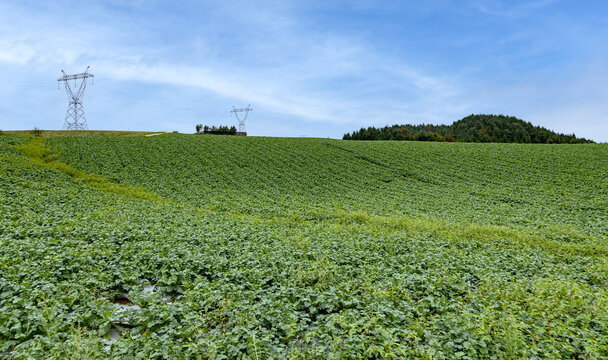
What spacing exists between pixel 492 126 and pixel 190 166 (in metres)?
114

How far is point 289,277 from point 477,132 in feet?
378

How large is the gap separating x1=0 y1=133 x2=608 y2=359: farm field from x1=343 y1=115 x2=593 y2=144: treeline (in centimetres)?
5908

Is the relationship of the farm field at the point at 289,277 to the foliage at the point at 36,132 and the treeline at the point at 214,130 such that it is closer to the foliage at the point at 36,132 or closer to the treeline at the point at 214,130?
the foliage at the point at 36,132

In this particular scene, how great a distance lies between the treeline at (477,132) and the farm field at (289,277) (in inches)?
2326

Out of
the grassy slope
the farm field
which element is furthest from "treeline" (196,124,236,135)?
the farm field

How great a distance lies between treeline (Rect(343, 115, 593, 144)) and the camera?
270 feet

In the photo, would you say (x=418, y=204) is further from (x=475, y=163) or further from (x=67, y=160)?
(x=67, y=160)

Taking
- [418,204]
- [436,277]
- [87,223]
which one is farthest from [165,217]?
[418,204]

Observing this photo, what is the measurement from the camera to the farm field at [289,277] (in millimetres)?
5461

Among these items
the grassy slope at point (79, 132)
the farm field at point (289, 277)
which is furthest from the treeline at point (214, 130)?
the farm field at point (289, 277)

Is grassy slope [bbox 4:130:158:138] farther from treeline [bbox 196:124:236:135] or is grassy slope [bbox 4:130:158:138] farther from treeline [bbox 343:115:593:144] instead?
treeline [bbox 343:115:593:144]

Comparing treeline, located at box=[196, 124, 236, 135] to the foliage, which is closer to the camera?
the foliage

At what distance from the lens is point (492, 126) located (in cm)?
11625

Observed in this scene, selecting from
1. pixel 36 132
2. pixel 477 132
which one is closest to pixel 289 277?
pixel 36 132
